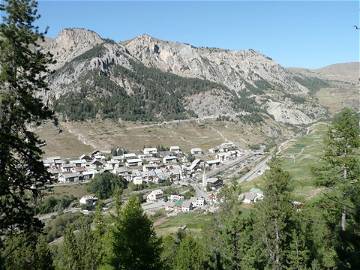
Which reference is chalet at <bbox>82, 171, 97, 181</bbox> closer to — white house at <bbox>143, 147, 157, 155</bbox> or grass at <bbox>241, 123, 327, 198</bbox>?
white house at <bbox>143, 147, 157, 155</bbox>

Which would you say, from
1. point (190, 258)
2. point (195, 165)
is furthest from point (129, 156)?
point (190, 258)

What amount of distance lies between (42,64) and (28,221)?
5883 mm

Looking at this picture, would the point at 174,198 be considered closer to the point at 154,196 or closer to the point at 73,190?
the point at 154,196

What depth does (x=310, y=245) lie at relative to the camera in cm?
3133

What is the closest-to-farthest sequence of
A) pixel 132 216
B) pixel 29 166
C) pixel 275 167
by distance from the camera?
pixel 29 166, pixel 132 216, pixel 275 167

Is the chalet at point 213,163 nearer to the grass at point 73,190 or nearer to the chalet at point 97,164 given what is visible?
the chalet at point 97,164

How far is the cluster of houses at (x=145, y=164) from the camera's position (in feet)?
Result: 452

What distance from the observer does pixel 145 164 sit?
15712 centimetres

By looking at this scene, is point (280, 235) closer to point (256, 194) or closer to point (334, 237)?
point (334, 237)

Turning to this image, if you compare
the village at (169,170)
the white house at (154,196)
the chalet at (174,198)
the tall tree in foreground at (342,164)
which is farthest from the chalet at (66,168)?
the tall tree in foreground at (342,164)

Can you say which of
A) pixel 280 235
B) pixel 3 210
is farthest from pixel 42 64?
pixel 280 235

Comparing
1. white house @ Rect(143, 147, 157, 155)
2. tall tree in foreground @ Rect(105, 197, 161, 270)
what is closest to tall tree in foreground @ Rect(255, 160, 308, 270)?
tall tree in foreground @ Rect(105, 197, 161, 270)

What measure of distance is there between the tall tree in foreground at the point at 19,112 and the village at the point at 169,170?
78.5 metres

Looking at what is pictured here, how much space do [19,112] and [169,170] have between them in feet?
446
